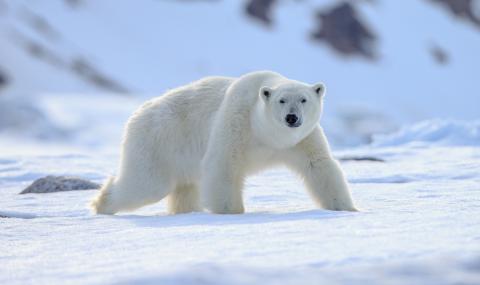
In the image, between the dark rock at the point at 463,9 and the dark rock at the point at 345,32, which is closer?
the dark rock at the point at 345,32

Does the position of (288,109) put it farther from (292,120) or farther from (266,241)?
(266,241)

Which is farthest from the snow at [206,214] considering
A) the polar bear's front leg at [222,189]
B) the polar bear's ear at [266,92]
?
the polar bear's ear at [266,92]

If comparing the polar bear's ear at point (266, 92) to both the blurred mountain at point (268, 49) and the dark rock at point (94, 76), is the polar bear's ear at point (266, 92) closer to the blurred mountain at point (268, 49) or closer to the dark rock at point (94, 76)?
the blurred mountain at point (268, 49)

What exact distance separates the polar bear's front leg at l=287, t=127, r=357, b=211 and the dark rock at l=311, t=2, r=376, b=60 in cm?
3457

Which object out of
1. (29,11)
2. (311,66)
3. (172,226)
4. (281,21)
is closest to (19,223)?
(172,226)

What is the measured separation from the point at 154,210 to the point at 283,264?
3481 mm

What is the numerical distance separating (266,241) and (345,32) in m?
38.8

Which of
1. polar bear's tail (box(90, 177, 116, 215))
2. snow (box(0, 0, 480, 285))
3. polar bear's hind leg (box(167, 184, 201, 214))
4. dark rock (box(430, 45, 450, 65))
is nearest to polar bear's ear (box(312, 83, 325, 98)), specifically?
snow (box(0, 0, 480, 285))

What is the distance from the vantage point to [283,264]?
235cm

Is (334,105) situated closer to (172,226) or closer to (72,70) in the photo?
(72,70)

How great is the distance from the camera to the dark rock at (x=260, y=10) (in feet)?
127

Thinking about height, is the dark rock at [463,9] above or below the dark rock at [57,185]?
above

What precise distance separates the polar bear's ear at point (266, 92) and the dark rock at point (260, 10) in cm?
3429

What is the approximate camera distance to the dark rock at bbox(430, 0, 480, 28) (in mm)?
44719
